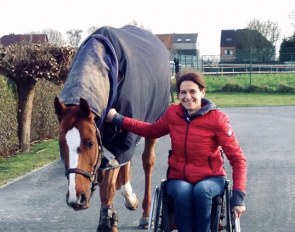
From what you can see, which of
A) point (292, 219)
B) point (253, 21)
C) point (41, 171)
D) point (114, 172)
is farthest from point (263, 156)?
point (253, 21)

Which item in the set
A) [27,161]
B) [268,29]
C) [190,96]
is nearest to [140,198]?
[190,96]

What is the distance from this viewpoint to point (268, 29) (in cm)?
6656

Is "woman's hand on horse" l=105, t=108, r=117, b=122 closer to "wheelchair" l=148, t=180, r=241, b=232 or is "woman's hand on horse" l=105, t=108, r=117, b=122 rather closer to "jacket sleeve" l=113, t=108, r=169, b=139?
"jacket sleeve" l=113, t=108, r=169, b=139

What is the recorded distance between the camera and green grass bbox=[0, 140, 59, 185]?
1040cm

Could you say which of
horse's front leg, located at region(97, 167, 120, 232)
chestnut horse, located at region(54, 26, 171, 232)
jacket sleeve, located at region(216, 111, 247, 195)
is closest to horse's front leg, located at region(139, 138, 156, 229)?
chestnut horse, located at region(54, 26, 171, 232)

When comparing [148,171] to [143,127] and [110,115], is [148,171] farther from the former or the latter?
[110,115]

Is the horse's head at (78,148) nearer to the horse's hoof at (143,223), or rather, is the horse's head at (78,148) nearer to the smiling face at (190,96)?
the smiling face at (190,96)

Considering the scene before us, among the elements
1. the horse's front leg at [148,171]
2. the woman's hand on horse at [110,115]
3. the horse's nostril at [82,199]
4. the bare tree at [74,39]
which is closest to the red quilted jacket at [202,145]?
the woman's hand on horse at [110,115]

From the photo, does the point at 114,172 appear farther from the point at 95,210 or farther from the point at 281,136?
the point at 281,136

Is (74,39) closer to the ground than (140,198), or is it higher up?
higher up

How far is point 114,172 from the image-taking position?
5926 mm

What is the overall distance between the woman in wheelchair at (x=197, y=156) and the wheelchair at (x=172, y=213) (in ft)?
0.18

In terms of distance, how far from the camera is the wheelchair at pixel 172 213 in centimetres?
504

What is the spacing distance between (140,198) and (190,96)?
3.31 metres
